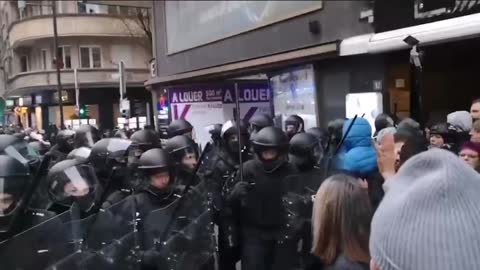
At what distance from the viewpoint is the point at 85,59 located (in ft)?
108

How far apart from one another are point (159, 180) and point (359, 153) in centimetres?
141

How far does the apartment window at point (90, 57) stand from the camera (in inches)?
1284

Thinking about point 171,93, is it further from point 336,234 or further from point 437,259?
point 437,259

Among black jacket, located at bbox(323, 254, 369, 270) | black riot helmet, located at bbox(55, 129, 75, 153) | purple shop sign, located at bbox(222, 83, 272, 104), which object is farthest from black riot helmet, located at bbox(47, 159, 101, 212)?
purple shop sign, located at bbox(222, 83, 272, 104)

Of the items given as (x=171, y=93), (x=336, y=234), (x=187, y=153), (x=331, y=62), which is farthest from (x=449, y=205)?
(x=171, y=93)

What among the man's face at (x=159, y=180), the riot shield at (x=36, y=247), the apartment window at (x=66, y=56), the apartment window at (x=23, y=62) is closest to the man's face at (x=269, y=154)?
the man's face at (x=159, y=180)

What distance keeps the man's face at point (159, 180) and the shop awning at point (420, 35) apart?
16.1 feet

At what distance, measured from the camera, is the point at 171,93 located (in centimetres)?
1775

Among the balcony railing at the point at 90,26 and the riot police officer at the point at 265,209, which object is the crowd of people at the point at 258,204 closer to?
the riot police officer at the point at 265,209

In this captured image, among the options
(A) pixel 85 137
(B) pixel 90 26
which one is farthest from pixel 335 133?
(B) pixel 90 26

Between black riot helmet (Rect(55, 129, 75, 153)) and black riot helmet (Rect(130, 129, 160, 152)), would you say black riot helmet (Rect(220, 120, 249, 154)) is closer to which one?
black riot helmet (Rect(130, 129, 160, 152))

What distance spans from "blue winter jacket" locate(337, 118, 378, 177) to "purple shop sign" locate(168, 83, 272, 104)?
374 inches

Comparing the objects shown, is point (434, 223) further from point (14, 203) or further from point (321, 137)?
point (321, 137)

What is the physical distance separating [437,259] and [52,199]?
2955 millimetres
